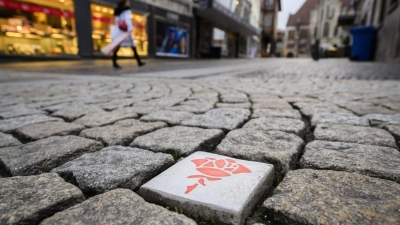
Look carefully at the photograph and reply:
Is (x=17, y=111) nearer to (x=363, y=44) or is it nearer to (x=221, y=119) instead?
(x=221, y=119)

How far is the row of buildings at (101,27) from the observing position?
30.7 feet

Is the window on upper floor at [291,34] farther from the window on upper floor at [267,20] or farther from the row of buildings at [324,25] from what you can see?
the window on upper floor at [267,20]

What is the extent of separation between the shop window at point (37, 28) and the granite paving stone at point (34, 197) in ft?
33.2

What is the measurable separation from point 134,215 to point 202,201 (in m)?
0.19

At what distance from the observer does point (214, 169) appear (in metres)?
0.96

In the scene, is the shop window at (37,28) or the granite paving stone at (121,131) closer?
the granite paving stone at (121,131)

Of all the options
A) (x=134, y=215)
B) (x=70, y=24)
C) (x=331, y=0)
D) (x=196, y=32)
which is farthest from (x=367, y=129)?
(x=331, y=0)

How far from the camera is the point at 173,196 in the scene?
2.57 ft

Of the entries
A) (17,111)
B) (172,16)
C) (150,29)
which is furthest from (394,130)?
(172,16)

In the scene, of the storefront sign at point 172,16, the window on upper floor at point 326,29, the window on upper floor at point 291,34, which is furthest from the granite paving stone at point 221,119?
the window on upper floor at point 291,34

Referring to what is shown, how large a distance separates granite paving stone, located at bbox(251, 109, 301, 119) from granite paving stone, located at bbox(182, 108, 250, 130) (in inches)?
3.1

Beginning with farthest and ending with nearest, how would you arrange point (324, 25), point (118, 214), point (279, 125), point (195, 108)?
point (324, 25) < point (195, 108) < point (279, 125) < point (118, 214)

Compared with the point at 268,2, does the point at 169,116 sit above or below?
below

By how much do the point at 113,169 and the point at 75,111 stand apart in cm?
135
